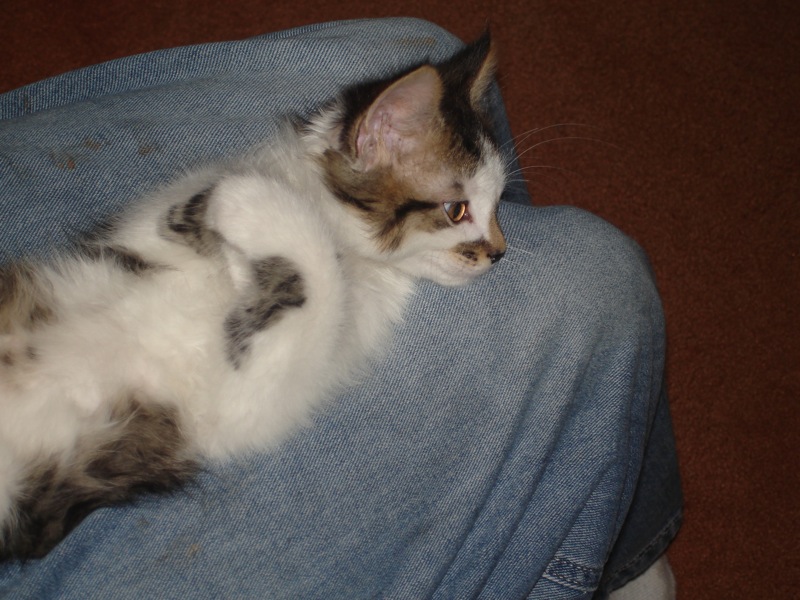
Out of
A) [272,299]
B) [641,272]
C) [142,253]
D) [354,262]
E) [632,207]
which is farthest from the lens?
[632,207]

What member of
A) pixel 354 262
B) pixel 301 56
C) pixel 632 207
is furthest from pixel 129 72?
pixel 632 207

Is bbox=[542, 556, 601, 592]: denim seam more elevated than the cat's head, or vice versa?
the cat's head

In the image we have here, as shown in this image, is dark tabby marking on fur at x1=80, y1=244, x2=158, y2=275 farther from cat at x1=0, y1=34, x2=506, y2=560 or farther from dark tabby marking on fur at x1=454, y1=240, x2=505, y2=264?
dark tabby marking on fur at x1=454, y1=240, x2=505, y2=264

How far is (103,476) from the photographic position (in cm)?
119

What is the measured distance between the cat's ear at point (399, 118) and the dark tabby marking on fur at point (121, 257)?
50 cm

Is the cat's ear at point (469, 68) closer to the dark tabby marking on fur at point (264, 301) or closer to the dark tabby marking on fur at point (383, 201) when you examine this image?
the dark tabby marking on fur at point (383, 201)

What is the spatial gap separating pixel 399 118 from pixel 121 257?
65cm

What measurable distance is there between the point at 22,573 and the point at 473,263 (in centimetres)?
109

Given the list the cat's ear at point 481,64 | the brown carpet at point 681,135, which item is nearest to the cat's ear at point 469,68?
the cat's ear at point 481,64

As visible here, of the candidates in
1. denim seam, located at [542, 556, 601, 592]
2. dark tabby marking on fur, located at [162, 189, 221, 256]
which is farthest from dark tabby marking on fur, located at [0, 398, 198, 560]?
denim seam, located at [542, 556, 601, 592]

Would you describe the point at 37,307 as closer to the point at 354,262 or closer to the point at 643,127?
the point at 354,262

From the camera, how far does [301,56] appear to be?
1515mm

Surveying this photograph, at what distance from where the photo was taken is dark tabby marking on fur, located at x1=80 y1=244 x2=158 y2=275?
1243 millimetres

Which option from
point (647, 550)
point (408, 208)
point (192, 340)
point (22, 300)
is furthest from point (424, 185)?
point (647, 550)
